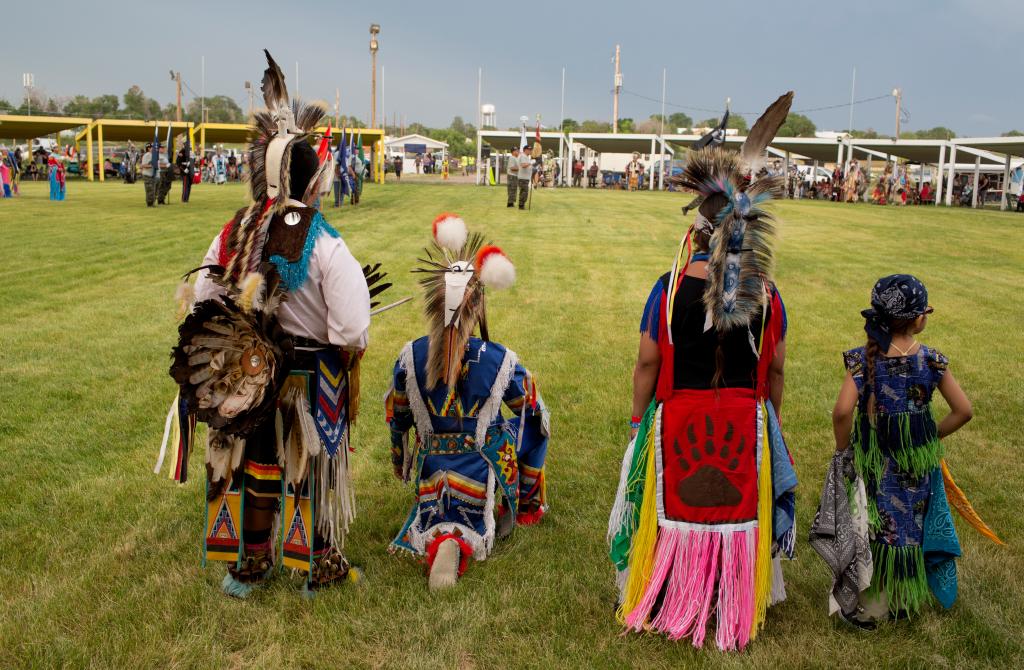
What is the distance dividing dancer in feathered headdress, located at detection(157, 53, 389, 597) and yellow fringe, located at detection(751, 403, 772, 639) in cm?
142

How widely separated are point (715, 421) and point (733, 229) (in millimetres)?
627

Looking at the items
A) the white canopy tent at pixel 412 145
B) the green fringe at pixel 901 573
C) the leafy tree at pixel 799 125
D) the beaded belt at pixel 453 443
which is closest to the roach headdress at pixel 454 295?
the beaded belt at pixel 453 443

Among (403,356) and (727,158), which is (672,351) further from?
(403,356)

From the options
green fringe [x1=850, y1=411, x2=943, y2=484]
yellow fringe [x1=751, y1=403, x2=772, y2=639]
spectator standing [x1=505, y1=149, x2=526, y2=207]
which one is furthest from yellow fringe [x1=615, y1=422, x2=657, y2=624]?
spectator standing [x1=505, y1=149, x2=526, y2=207]

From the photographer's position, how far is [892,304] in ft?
9.34

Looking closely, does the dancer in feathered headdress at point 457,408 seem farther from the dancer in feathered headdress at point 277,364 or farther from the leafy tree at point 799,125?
the leafy tree at point 799,125

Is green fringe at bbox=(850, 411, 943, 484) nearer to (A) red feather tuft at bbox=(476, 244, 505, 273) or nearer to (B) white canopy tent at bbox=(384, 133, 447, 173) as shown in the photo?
(A) red feather tuft at bbox=(476, 244, 505, 273)

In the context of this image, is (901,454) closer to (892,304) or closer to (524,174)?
(892,304)

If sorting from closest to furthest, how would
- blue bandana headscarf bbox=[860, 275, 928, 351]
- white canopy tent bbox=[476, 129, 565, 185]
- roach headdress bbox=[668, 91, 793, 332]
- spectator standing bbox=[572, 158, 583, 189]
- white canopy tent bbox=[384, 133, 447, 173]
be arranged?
1. roach headdress bbox=[668, 91, 793, 332]
2. blue bandana headscarf bbox=[860, 275, 928, 351]
3. white canopy tent bbox=[476, 129, 565, 185]
4. spectator standing bbox=[572, 158, 583, 189]
5. white canopy tent bbox=[384, 133, 447, 173]

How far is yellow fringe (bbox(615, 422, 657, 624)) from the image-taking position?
115 inches

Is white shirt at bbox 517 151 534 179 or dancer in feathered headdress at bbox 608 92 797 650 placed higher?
white shirt at bbox 517 151 534 179

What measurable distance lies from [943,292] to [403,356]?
9.16 metres

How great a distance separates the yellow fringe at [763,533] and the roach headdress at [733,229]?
0.39m

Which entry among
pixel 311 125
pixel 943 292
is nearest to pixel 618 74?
pixel 943 292
